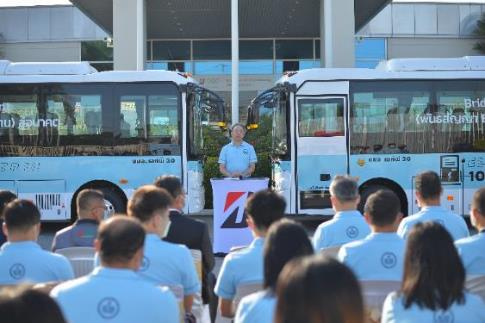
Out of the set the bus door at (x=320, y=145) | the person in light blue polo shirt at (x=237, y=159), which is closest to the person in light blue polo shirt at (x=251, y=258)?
the person in light blue polo shirt at (x=237, y=159)

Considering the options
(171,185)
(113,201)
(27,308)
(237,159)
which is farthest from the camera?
(113,201)

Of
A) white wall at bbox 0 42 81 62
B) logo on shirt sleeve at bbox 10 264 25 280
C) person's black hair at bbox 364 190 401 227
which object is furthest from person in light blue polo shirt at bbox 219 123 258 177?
white wall at bbox 0 42 81 62

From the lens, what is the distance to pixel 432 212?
5723 mm

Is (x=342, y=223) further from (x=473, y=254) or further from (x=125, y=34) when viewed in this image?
(x=125, y=34)

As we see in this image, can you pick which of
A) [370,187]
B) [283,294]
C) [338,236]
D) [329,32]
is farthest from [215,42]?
[283,294]

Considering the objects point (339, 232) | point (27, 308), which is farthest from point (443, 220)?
point (27, 308)

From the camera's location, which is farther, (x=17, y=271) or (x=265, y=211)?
(x=265, y=211)

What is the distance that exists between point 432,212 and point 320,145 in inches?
319

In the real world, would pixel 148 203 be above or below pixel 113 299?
above

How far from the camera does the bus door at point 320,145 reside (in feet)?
44.9

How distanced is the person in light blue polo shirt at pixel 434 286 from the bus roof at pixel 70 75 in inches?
434

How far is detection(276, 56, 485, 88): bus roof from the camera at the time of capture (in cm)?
1388

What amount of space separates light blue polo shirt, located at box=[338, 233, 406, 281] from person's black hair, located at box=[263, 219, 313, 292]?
1360mm

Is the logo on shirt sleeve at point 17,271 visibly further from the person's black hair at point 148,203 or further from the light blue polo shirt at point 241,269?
the light blue polo shirt at point 241,269
